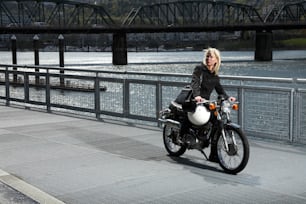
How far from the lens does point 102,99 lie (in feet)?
44.9

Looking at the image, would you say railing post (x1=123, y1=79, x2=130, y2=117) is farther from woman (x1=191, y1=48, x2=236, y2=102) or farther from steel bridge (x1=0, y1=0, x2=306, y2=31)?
steel bridge (x1=0, y1=0, x2=306, y2=31)

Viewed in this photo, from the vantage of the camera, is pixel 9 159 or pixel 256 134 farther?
pixel 256 134

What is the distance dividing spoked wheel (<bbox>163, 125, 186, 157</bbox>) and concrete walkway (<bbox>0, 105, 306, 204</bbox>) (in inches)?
5.6

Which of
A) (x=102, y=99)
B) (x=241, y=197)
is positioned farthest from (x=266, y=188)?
(x=102, y=99)

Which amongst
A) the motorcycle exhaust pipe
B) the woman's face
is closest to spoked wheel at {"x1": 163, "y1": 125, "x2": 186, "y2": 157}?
the motorcycle exhaust pipe

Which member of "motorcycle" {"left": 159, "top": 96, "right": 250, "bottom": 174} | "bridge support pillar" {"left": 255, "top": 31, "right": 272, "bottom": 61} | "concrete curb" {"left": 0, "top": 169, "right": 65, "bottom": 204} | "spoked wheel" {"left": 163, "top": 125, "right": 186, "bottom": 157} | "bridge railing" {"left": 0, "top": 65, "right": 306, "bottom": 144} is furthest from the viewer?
"bridge support pillar" {"left": 255, "top": 31, "right": 272, "bottom": 61}

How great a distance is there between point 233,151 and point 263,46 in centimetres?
12104

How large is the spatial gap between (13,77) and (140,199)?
12.4m

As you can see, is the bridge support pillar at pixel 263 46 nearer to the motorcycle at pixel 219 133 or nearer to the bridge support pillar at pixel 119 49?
the bridge support pillar at pixel 119 49

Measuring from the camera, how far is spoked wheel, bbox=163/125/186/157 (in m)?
8.70

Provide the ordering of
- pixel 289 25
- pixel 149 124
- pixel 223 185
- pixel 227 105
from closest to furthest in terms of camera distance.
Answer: pixel 223 185 < pixel 227 105 < pixel 149 124 < pixel 289 25

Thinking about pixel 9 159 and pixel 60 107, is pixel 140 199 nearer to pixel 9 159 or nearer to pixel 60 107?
pixel 9 159

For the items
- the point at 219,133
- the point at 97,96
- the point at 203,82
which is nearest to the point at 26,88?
the point at 97,96

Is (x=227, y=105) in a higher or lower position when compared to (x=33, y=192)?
higher
